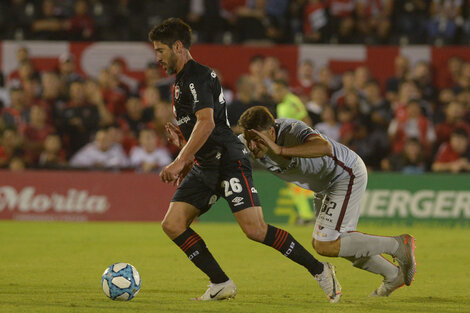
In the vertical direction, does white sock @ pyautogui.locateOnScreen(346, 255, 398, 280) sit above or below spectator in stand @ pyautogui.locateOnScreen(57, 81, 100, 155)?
above

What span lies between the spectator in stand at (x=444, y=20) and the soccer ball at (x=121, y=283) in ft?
40.4

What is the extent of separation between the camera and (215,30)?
17359 mm

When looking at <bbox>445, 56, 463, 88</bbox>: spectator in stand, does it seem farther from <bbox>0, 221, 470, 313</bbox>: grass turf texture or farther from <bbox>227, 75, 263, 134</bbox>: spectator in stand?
<bbox>227, 75, 263, 134</bbox>: spectator in stand

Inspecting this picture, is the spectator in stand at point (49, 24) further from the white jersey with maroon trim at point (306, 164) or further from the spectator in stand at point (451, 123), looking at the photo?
the white jersey with maroon trim at point (306, 164)

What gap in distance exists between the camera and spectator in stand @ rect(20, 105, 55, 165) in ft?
49.0

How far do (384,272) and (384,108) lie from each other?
8.92 metres

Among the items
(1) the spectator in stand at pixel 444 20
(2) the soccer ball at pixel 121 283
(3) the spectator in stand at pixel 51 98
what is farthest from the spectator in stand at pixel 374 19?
(2) the soccer ball at pixel 121 283

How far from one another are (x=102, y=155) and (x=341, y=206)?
8144 mm

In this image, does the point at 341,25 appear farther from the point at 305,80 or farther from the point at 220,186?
the point at 220,186

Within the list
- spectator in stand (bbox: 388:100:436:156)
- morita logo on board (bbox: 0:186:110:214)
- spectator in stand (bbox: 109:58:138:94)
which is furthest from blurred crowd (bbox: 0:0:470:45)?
morita logo on board (bbox: 0:186:110:214)

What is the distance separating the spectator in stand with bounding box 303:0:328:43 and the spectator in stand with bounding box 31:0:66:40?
5.02 metres

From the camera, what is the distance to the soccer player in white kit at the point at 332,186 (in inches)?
277

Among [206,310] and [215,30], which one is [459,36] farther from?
[206,310]

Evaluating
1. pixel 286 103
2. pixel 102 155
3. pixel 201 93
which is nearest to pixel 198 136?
pixel 201 93
